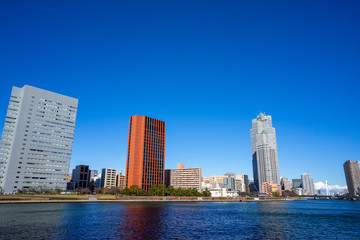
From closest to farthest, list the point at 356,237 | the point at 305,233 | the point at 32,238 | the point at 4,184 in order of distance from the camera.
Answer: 1. the point at 32,238
2. the point at 356,237
3. the point at 305,233
4. the point at 4,184

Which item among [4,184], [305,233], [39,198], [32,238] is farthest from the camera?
[4,184]

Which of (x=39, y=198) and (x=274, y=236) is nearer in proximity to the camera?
(x=274, y=236)

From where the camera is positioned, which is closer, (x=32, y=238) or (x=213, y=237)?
(x=32, y=238)

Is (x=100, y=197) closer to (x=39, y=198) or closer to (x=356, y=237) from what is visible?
(x=39, y=198)

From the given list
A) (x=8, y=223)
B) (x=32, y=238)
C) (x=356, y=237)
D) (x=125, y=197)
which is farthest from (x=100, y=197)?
(x=356, y=237)

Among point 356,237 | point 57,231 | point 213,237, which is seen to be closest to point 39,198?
point 57,231

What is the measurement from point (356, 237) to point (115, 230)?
5386 cm

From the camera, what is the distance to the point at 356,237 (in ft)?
180

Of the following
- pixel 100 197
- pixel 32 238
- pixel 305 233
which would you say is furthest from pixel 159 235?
pixel 100 197

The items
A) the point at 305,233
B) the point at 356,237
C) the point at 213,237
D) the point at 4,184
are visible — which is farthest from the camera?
the point at 4,184

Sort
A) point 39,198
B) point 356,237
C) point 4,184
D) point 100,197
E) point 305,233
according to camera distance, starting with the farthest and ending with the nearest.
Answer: point 4,184
point 100,197
point 39,198
point 305,233
point 356,237

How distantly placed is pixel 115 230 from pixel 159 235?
37.1ft

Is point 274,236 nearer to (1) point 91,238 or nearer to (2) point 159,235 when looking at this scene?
(2) point 159,235

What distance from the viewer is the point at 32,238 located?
44938mm
